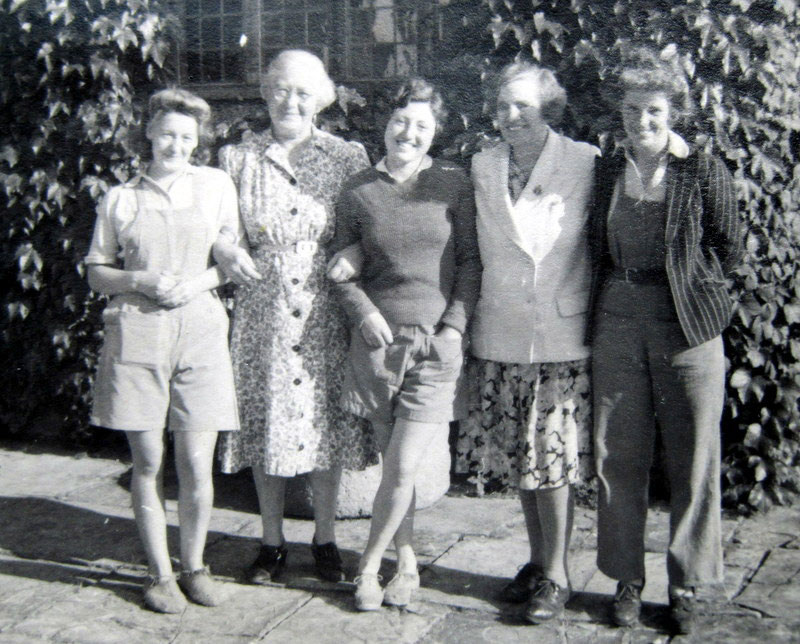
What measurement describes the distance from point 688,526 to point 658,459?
1340 mm

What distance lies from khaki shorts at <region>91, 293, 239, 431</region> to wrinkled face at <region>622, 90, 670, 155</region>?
1424 millimetres

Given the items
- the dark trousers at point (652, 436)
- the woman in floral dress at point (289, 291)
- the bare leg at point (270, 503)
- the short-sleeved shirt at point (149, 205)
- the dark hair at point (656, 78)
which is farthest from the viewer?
the bare leg at point (270, 503)

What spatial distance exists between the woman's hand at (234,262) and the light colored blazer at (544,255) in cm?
76

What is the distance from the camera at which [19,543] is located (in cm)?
377

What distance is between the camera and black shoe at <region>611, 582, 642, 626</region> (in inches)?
116

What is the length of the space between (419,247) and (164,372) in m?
0.89

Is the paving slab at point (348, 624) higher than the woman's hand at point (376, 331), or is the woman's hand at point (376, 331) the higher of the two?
the woman's hand at point (376, 331)

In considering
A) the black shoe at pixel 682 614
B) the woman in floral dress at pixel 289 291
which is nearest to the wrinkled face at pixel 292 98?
the woman in floral dress at pixel 289 291

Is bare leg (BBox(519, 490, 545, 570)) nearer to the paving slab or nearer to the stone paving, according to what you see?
the stone paving

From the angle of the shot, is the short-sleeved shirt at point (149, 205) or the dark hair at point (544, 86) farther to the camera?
the short-sleeved shirt at point (149, 205)

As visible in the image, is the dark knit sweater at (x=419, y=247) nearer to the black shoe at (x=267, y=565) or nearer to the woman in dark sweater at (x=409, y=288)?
the woman in dark sweater at (x=409, y=288)

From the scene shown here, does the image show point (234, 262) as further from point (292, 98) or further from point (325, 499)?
point (325, 499)

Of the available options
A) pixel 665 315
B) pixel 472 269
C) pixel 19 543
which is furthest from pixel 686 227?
pixel 19 543

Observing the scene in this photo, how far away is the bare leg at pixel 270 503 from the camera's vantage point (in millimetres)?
3328
